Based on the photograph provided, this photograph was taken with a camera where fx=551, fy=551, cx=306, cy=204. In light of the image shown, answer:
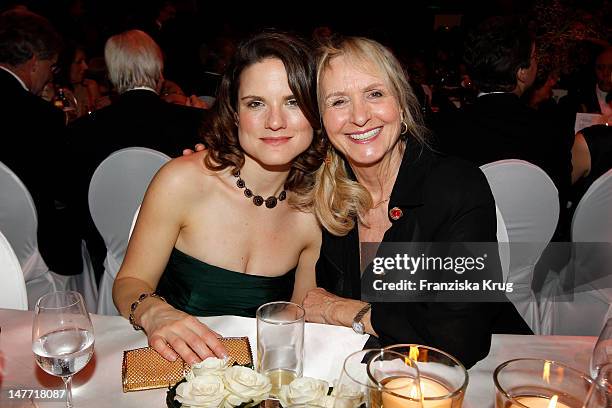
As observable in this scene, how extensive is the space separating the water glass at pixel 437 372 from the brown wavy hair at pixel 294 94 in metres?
1.32

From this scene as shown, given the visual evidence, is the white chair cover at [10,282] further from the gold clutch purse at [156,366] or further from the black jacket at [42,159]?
the black jacket at [42,159]

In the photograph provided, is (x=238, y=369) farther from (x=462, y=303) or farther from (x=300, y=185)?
(x=300, y=185)

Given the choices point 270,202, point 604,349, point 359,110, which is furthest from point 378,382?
point 270,202

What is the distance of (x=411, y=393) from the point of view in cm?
96

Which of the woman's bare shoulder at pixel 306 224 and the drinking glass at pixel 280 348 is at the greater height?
the woman's bare shoulder at pixel 306 224

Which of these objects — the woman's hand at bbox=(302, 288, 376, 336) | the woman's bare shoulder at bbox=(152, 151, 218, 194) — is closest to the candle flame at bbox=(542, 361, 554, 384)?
the woman's hand at bbox=(302, 288, 376, 336)

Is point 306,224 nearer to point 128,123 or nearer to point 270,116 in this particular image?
point 270,116

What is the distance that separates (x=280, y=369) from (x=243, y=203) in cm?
133

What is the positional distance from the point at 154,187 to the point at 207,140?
32cm

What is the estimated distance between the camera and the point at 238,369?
1.12 metres

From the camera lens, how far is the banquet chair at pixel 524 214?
2.79 meters

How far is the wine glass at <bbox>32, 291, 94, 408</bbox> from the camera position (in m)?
1.28

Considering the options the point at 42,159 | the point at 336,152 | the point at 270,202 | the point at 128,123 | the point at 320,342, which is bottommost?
the point at 320,342

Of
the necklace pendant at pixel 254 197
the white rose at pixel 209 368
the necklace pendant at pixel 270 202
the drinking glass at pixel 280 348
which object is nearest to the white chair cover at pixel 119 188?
the necklace pendant at pixel 254 197
